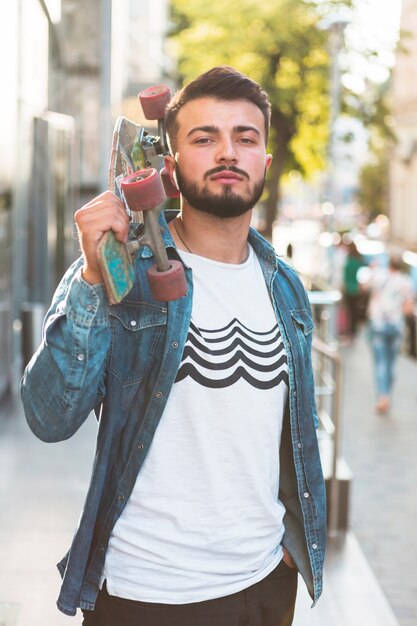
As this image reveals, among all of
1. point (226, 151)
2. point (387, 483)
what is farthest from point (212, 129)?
point (387, 483)

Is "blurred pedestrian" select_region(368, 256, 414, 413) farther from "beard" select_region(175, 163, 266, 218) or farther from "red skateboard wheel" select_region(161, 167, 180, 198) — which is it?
"beard" select_region(175, 163, 266, 218)

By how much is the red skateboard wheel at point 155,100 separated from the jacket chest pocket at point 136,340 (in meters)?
0.48

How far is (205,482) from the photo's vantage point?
2273mm

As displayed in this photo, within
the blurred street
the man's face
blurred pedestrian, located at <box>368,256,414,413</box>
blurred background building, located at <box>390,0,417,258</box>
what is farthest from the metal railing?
blurred background building, located at <box>390,0,417,258</box>

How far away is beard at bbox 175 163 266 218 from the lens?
94.3 inches

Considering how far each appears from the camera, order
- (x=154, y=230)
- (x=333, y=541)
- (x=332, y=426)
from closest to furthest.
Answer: (x=154, y=230) < (x=333, y=541) < (x=332, y=426)

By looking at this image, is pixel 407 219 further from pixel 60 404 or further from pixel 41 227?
pixel 60 404

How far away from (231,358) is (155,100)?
641 millimetres

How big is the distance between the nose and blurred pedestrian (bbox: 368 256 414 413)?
8.96 m

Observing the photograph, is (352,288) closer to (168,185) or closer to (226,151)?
(168,185)

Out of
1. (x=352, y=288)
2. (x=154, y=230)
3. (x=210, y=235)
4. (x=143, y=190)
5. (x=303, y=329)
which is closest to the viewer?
(x=143, y=190)

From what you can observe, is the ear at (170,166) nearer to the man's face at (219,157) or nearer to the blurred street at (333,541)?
the man's face at (219,157)

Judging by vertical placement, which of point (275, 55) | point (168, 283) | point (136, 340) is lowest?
point (275, 55)

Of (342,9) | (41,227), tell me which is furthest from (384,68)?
(41,227)
